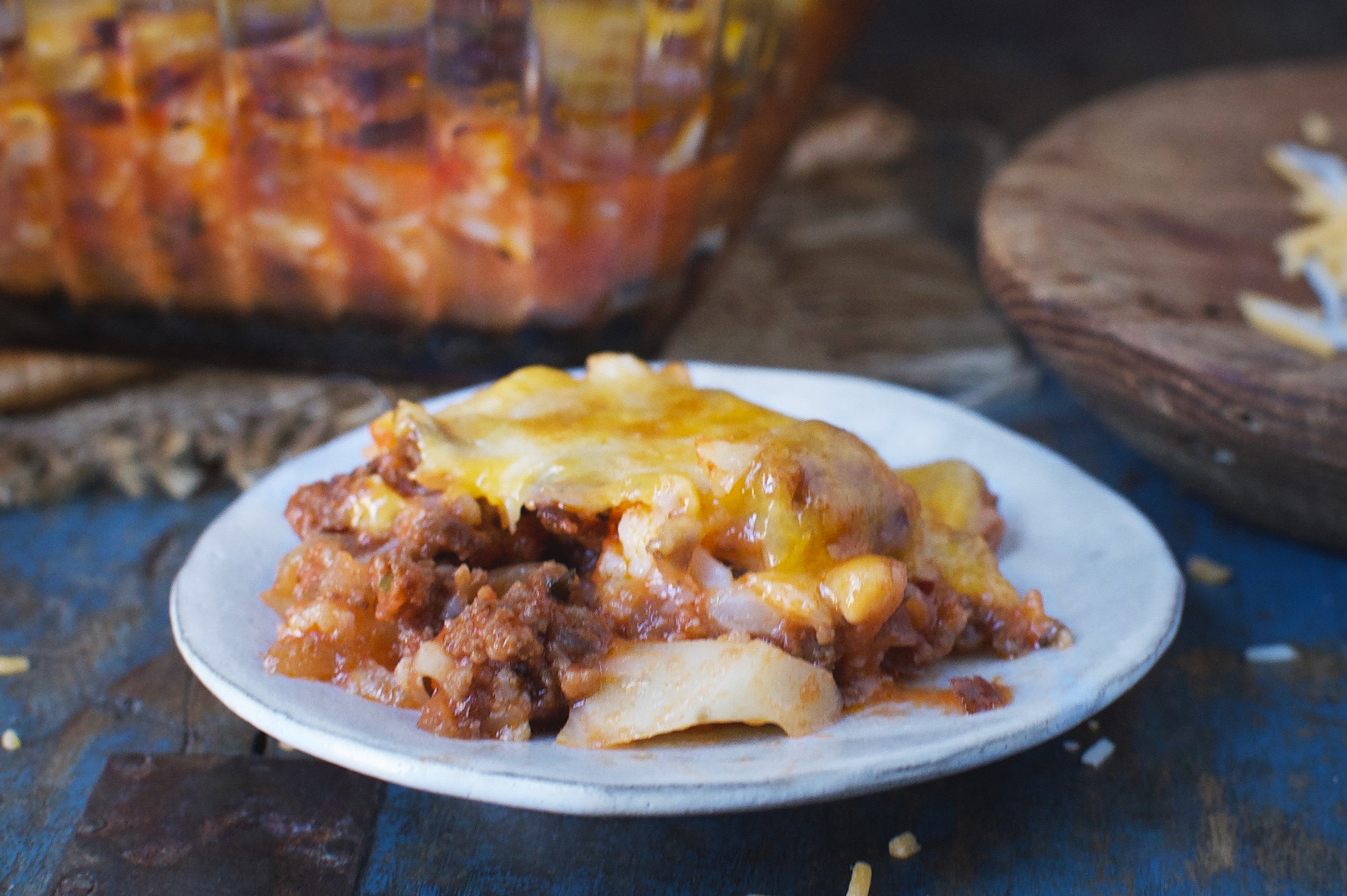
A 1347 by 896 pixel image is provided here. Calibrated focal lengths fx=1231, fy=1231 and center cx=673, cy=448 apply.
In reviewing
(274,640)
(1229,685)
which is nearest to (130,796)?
(274,640)

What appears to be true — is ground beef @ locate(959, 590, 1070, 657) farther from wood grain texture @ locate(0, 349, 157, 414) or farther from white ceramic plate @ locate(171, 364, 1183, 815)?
wood grain texture @ locate(0, 349, 157, 414)

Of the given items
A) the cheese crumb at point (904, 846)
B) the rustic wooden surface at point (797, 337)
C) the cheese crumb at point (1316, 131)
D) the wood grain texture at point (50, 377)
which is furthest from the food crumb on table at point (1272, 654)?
the wood grain texture at point (50, 377)

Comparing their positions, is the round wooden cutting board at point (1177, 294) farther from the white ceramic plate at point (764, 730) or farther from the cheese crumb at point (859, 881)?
the cheese crumb at point (859, 881)

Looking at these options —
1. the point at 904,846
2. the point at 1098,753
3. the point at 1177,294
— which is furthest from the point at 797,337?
the point at 904,846

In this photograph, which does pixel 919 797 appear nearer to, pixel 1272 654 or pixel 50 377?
pixel 1272 654

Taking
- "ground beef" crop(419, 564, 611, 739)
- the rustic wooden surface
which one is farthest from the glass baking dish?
"ground beef" crop(419, 564, 611, 739)

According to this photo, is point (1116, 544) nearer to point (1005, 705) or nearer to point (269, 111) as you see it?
point (1005, 705)
